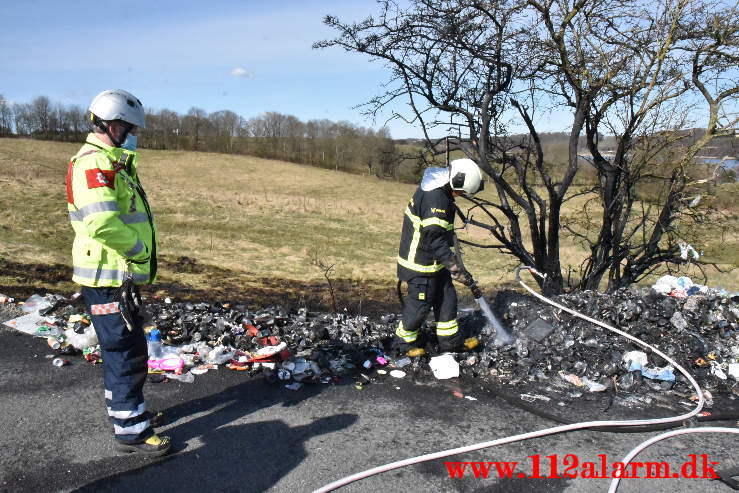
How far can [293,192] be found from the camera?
41.7m

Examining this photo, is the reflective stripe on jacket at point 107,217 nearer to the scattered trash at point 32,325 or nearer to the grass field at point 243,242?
the scattered trash at point 32,325

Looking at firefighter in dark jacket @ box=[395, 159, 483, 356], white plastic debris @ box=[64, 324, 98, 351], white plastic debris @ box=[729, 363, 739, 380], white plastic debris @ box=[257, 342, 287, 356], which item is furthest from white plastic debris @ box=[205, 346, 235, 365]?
white plastic debris @ box=[729, 363, 739, 380]

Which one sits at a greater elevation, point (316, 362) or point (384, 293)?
point (316, 362)

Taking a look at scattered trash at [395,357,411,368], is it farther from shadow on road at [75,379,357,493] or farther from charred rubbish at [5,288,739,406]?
shadow on road at [75,379,357,493]

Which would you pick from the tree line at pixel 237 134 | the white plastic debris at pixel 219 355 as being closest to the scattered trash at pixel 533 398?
the white plastic debris at pixel 219 355

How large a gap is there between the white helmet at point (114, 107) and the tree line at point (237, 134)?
46.4 meters

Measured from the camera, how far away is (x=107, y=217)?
11.0 ft

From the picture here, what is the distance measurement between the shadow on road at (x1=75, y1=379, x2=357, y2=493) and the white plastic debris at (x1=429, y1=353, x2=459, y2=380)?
3.67 feet

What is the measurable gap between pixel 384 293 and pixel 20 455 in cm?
1030

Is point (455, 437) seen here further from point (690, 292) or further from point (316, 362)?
point (690, 292)

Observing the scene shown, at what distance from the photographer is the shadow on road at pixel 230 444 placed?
11.0 feet

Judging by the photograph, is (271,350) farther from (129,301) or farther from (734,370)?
(734,370)

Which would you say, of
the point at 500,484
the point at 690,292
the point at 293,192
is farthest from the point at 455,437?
the point at 293,192

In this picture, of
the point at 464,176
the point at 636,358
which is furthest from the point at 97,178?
the point at 636,358
